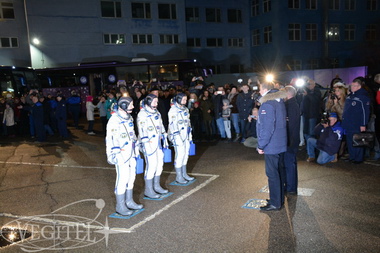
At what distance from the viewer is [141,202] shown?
7000 mm

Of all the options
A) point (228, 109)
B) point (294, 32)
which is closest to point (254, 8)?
point (294, 32)

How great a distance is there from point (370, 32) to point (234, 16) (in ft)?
54.6

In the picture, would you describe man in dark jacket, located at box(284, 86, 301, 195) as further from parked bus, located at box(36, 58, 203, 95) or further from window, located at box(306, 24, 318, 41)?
window, located at box(306, 24, 318, 41)

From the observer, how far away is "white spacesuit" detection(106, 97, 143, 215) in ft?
19.4

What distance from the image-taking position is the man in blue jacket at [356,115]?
8664mm

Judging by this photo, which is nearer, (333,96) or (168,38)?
(333,96)

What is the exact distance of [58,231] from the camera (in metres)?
5.83

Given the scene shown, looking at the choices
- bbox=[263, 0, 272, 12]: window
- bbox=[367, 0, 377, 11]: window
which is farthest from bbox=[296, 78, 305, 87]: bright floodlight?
bbox=[367, 0, 377, 11]: window

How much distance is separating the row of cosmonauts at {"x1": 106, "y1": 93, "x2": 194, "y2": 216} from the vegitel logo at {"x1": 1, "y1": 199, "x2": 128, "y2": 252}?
0.67m

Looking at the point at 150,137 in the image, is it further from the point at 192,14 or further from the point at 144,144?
the point at 192,14

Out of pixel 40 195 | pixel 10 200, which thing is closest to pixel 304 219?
pixel 40 195

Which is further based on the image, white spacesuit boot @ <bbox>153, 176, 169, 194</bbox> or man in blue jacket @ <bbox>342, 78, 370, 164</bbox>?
man in blue jacket @ <bbox>342, 78, 370, 164</bbox>

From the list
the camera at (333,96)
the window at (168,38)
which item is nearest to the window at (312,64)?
the window at (168,38)

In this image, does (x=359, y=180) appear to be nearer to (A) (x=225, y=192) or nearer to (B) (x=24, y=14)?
(A) (x=225, y=192)
